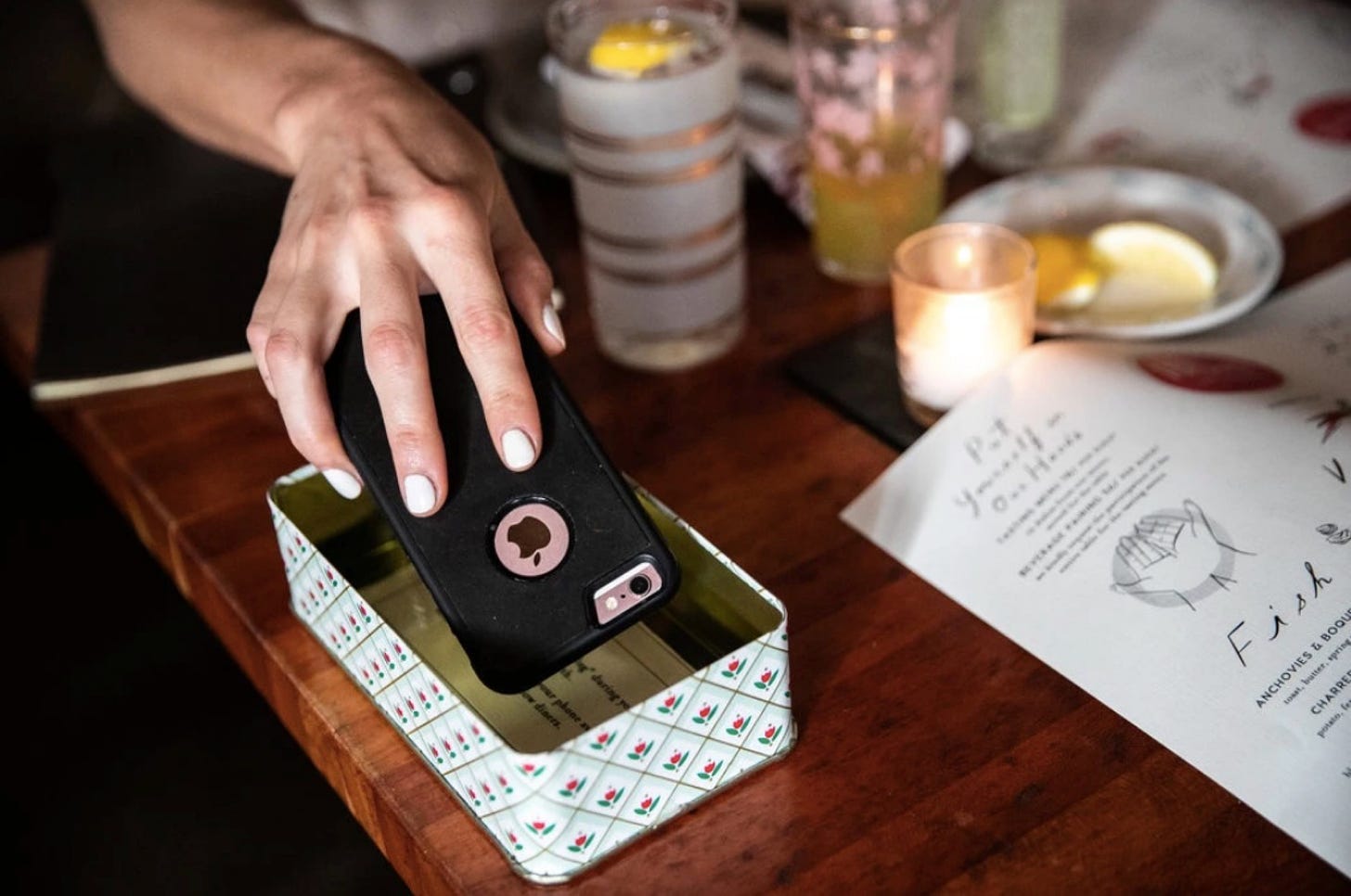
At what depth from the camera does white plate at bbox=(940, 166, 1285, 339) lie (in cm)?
79

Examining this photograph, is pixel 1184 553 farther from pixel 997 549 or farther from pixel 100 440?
pixel 100 440

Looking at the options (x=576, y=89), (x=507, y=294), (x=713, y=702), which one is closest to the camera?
(x=713, y=702)

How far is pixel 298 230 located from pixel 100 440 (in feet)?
0.79

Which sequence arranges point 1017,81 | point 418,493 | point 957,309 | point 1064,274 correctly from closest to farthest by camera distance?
point 418,493 → point 957,309 → point 1064,274 → point 1017,81

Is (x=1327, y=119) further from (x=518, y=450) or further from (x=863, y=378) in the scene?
(x=518, y=450)

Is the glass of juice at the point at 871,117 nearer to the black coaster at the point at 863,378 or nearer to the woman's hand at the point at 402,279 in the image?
the black coaster at the point at 863,378

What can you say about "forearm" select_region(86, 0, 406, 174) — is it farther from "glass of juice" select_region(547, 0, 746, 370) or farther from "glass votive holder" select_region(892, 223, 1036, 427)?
"glass votive holder" select_region(892, 223, 1036, 427)

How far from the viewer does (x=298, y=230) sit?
24.7 inches

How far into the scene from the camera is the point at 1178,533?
604 mm

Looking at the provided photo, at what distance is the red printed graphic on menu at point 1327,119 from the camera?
37.5 inches

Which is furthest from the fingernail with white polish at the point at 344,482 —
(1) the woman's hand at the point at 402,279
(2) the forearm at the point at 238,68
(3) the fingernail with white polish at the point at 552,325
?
(2) the forearm at the point at 238,68

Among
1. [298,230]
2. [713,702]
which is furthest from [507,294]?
[713,702]

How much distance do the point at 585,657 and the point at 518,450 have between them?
0.31 ft

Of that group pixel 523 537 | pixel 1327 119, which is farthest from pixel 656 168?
pixel 1327 119
